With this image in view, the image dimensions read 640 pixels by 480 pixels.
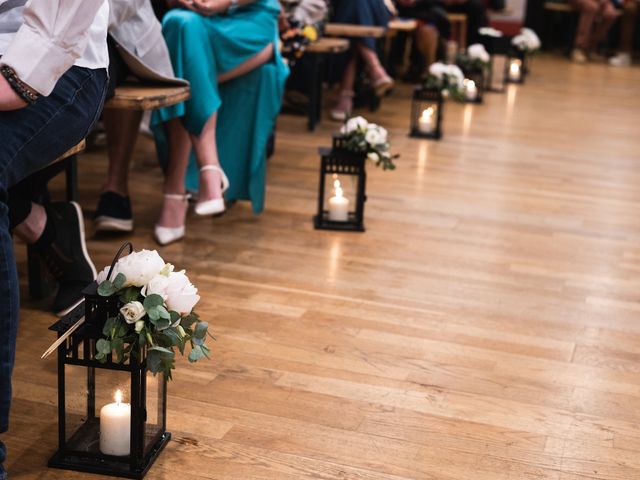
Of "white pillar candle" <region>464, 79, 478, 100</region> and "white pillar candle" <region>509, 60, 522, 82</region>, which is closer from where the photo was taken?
"white pillar candle" <region>464, 79, 478, 100</region>

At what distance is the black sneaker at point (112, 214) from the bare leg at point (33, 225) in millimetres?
607

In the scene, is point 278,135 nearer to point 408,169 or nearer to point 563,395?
point 408,169

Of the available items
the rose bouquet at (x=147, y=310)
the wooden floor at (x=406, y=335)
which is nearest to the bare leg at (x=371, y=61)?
the wooden floor at (x=406, y=335)

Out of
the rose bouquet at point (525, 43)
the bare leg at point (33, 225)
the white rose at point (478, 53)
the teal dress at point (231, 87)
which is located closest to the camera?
the bare leg at point (33, 225)

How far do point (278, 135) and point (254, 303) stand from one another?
245 centimetres

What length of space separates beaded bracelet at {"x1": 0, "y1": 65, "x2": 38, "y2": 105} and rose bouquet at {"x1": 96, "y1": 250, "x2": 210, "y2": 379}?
0.30 metres

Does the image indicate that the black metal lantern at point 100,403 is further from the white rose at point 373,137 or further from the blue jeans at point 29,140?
the white rose at point 373,137

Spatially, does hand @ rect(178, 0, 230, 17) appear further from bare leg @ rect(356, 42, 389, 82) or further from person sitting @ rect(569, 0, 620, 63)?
person sitting @ rect(569, 0, 620, 63)

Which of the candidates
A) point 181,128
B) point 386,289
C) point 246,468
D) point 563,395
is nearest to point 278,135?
point 181,128

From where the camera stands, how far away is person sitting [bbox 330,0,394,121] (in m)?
5.47

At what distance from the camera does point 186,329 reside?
1615mm

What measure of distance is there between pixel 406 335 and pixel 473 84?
4365 millimetres

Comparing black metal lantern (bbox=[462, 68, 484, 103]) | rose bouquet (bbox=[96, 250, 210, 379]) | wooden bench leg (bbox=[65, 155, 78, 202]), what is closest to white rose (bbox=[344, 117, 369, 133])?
wooden bench leg (bbox=[65, 155, 78, 202])

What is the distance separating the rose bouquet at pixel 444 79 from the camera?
497 cm
